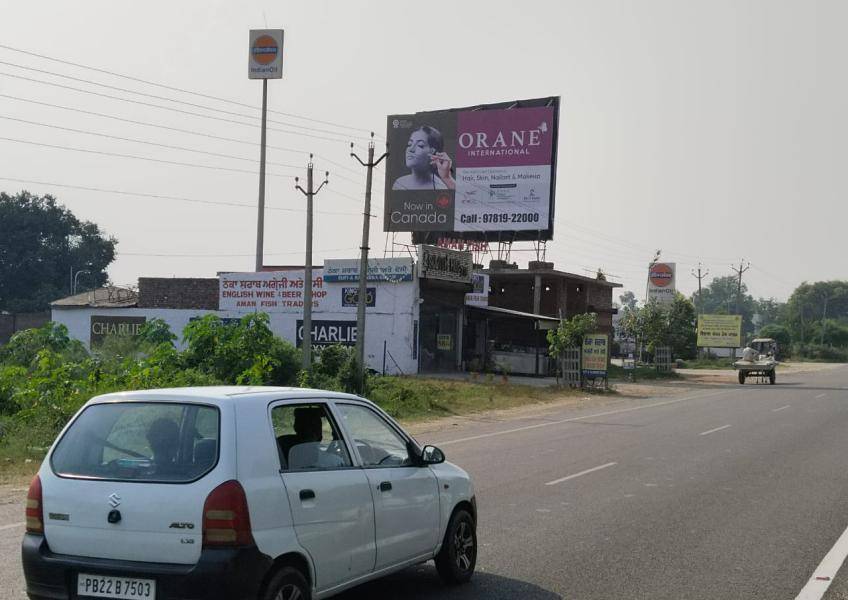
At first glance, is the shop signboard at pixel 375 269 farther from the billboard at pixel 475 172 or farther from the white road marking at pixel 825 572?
the white road marking at pixel 825 572

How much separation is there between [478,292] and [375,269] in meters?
6.95

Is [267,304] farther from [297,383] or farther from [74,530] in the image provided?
[74,530]

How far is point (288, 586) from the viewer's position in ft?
18.7

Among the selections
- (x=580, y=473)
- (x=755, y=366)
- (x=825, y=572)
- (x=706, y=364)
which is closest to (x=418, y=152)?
(x=755, y=366)

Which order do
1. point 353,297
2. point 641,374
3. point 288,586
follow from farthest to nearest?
point 641,374
point 353,297
point 288,586

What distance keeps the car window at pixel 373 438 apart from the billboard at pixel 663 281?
7194 cm

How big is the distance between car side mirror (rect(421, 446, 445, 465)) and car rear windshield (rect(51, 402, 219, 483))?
2.00 meters

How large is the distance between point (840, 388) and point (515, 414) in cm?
2272

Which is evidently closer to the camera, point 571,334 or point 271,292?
point 571,334

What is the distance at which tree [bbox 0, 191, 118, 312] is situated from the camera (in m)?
83.2

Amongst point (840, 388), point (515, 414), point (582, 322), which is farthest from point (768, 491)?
point (840, 388)

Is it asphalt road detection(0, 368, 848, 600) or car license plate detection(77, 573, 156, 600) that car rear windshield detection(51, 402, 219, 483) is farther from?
asphalt road detection(0, 368, 848, 600)

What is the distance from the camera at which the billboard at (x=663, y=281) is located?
77062mm

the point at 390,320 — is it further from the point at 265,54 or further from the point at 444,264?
the point at 265,54
